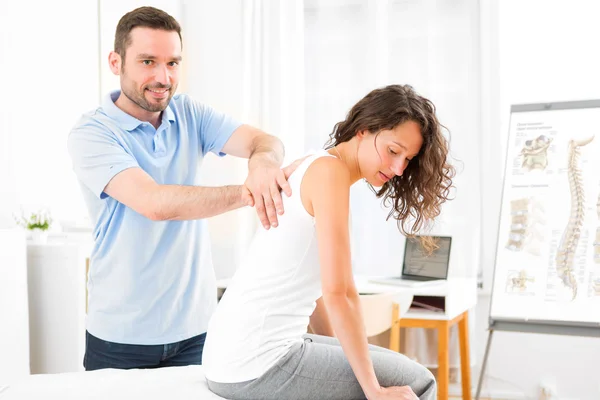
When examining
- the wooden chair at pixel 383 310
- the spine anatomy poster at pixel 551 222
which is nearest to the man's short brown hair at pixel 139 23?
the wooden chair at pixel 383 310

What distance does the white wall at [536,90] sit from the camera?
3703 millimetres

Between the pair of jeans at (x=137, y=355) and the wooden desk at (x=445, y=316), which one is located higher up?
the pair of jeans at (x=137, y=355)

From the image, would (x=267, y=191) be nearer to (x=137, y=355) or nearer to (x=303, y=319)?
(x=303, y=319)

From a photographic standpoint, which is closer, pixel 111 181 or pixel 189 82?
pixel 111 181

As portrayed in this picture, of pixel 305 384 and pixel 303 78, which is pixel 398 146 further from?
pixel 303 78

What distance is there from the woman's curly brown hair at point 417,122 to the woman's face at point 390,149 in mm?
13

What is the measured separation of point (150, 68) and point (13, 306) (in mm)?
1545

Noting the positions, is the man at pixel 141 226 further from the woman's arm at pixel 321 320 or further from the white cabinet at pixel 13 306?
the white cabinet at pixel 13 306

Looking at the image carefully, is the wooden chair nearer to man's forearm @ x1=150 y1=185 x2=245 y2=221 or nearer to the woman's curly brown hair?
the woman's curly brown hair

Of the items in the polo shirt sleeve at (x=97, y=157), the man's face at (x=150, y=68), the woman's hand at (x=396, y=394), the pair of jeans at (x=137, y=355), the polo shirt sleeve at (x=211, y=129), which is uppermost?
the man's face at (x=150, y=68)

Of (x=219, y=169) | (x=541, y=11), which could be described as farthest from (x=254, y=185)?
(x=541, y=11)

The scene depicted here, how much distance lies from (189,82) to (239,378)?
291 centimetres

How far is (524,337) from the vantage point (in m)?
3.80

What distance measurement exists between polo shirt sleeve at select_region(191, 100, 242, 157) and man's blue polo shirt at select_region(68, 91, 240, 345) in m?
0.12
